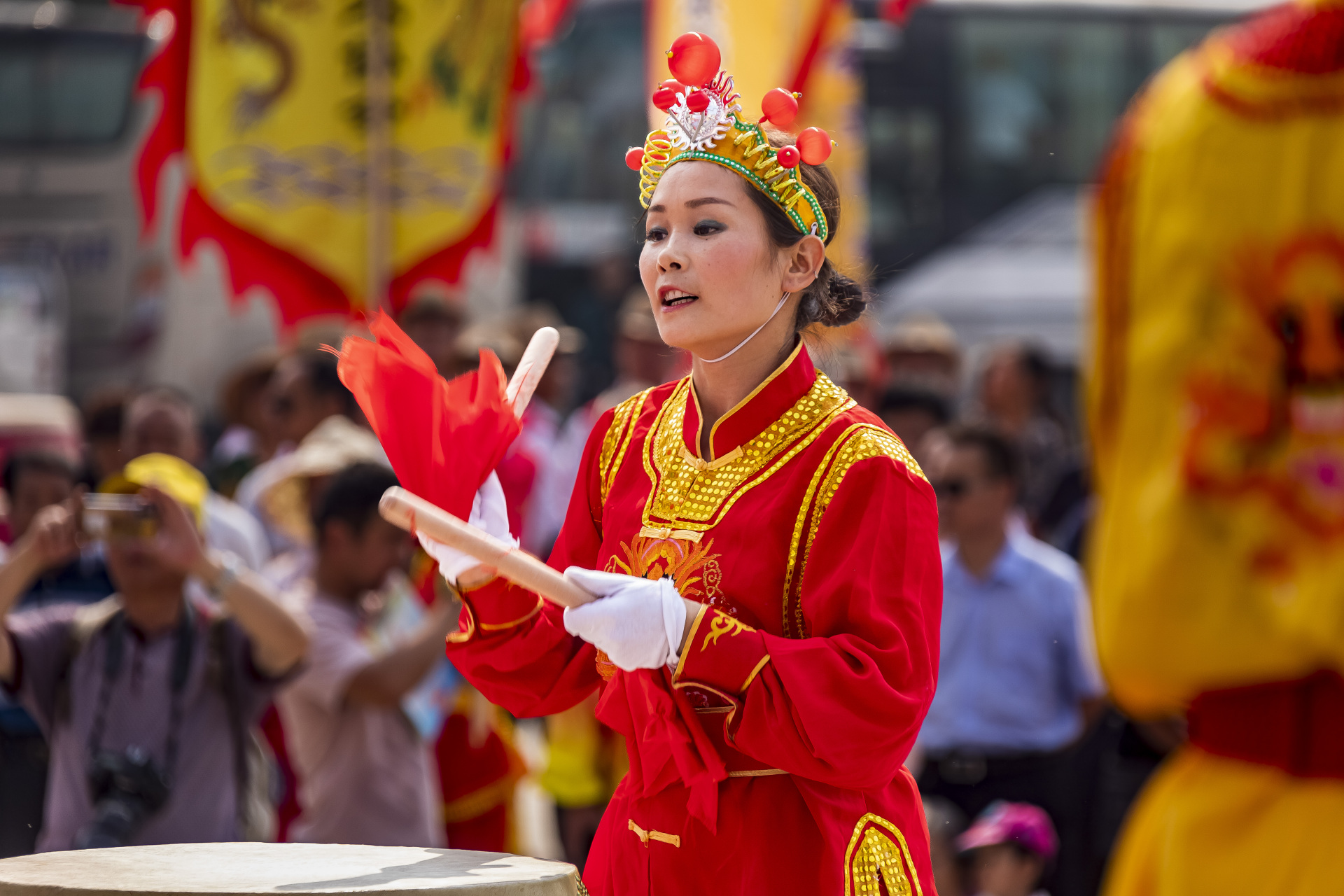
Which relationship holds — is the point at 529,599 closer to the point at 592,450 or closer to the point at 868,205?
the point at 592,450

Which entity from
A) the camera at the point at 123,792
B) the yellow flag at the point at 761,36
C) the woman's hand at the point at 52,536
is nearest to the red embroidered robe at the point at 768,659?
the camera at the point at 123,792

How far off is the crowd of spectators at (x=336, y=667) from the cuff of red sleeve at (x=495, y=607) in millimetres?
650

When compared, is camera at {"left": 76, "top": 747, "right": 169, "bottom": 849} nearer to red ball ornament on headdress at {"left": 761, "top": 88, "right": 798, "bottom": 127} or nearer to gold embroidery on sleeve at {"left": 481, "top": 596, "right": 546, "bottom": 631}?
gold embroidery on sleeve at {"left": 481, "top": 596, "right": 546, "bottom": 631}

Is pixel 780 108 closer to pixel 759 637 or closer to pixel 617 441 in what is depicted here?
pixel 617 441

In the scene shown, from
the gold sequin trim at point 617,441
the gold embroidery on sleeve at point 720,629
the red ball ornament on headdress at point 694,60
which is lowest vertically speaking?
the gold embroidery on sleeve at point 720,629

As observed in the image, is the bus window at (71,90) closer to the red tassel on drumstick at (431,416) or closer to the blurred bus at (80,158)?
the blurred bus at (80,158)

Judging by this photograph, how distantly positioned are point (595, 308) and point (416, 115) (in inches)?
330

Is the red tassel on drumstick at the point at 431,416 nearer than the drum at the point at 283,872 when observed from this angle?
No

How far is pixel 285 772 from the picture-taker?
425 cm

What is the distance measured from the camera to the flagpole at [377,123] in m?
5.27

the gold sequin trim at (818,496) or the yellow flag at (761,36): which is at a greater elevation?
the yellow flag at (761,36)

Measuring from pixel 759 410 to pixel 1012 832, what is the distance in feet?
7.46

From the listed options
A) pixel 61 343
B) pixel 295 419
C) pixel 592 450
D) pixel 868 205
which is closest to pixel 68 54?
pixel 61 343

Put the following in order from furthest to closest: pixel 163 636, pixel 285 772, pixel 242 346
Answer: pixel 242 346 → pixel 285 772 → pixel 163 636
